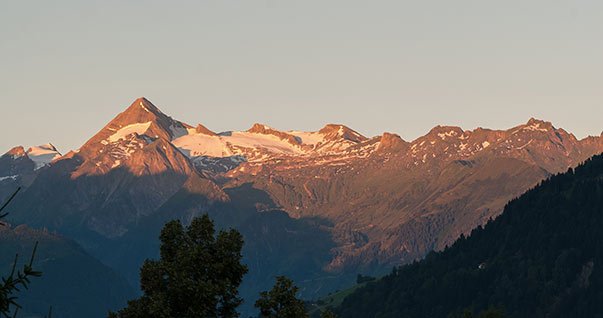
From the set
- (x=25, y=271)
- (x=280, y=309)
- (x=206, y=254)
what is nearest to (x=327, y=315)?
(x=280, y=309)

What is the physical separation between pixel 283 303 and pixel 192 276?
547cm

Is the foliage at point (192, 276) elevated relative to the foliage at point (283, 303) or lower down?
elevated

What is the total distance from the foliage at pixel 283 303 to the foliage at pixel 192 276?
7.16 ft

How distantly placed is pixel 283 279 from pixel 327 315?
381 cm

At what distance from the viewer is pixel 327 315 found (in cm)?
7800

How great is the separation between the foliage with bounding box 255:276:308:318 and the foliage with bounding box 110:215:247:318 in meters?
2.18

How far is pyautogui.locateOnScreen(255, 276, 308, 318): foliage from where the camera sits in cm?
7756

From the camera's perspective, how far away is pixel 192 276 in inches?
3123

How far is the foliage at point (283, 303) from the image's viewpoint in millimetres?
77562

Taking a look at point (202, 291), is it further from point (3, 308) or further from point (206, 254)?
point (3, 308)

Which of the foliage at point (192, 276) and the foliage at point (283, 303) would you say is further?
the foliage at point (283, 303)

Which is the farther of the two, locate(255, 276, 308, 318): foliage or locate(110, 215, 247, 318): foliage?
locate(255, 276, 308, 318): foliage

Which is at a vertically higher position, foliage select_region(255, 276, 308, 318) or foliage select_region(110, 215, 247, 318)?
foliage select_region(110, 215, 247, 318)

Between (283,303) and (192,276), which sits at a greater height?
(192,276)
